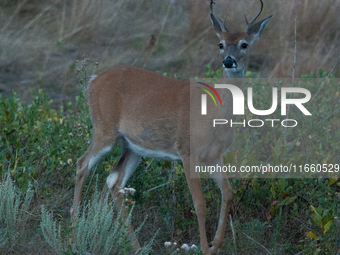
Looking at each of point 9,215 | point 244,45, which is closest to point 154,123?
point 244,45

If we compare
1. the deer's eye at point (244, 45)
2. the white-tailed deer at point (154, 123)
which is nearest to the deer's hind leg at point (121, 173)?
the white-tailed deer at point (154, 123)

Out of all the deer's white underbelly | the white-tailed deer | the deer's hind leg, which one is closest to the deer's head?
the white-tailed deer

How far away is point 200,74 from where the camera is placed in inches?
390

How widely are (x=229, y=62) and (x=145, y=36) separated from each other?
678 cm

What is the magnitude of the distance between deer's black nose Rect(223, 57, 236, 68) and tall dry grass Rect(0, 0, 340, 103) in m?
5.29

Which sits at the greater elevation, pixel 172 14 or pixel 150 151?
pixel 150 151

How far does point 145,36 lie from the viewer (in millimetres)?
11219

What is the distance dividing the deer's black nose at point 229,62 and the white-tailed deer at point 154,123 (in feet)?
0.11

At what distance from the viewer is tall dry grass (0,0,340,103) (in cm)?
1016

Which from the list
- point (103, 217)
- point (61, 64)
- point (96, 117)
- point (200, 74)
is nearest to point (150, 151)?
point (96, 117)

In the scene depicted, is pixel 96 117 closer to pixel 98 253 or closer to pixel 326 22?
pixel 98 253

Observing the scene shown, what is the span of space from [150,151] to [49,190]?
121 centimetres

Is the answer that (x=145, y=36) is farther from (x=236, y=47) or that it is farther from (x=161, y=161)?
(x=236, y=47)

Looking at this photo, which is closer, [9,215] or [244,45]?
[9,215]
